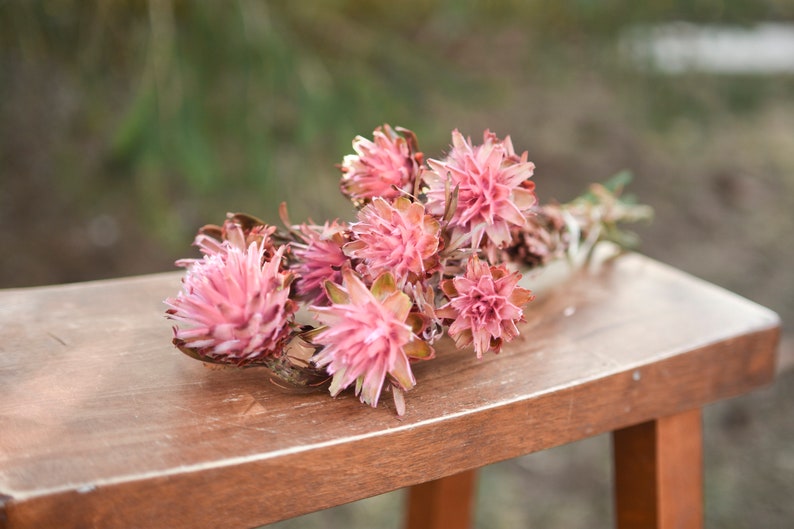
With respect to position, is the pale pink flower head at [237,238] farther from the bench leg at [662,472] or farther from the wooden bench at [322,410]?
the bench leg at [662,472]

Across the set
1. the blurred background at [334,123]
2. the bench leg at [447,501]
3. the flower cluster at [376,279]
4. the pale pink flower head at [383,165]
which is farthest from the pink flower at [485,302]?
the blurred background at [334,123]

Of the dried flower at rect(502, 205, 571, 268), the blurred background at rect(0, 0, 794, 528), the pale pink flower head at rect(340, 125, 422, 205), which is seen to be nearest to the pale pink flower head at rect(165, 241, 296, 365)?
the pale pink flower head at rect(340, 125, 422, 205)

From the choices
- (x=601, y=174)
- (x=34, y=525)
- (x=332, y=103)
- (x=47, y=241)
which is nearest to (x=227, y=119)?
(x=332, y=103)

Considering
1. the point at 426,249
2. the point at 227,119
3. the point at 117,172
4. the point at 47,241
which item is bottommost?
the point at 47,241

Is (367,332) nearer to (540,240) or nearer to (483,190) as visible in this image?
(483,190)

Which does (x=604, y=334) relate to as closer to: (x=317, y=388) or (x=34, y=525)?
(x=317, y=388)

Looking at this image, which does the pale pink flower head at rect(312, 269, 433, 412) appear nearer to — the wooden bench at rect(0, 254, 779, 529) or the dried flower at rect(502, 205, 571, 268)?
the wooden bench at rect(0, 254, 779, 529)
